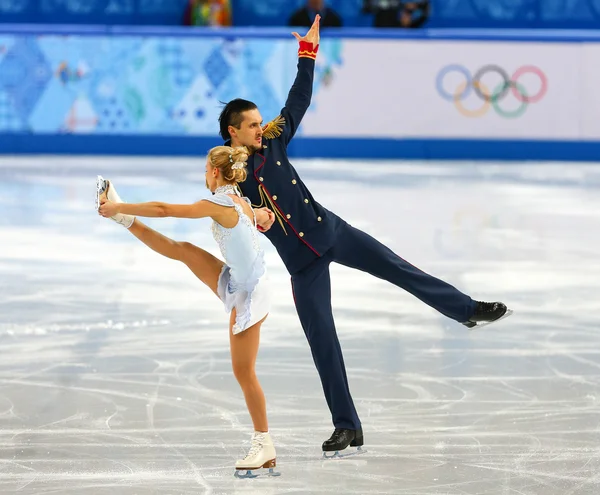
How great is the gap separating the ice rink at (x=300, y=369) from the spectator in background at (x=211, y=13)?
6531 mm

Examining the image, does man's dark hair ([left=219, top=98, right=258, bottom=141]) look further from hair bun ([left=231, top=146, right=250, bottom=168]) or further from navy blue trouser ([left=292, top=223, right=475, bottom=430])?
navy blue trouser ([left=292, top=223, right=475, bottom=430])

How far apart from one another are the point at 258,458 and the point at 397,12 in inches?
493

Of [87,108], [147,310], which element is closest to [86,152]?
[87,108]

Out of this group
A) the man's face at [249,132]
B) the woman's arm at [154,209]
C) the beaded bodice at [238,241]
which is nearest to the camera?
the woman's arm at [154,209]

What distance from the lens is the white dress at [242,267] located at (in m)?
3.89

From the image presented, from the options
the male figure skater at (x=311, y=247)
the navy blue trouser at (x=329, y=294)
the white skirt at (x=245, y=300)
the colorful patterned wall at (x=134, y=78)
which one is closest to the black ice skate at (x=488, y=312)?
the navy blue trouser at (x=329, y=294)

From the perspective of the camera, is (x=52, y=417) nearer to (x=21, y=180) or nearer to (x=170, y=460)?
(x=170, y=460)

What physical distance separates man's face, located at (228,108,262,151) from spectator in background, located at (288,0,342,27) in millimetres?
11673

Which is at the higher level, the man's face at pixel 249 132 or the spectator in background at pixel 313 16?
the man's face at pixel 249 132

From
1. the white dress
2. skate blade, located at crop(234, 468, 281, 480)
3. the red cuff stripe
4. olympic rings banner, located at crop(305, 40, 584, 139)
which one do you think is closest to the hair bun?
the white dress

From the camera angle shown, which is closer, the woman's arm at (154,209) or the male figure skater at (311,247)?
the woman's arm at (154,209)

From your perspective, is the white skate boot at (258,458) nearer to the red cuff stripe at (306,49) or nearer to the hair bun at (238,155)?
the hair bun at (238,155)

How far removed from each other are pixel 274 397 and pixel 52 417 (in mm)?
925

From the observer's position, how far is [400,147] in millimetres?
14461
